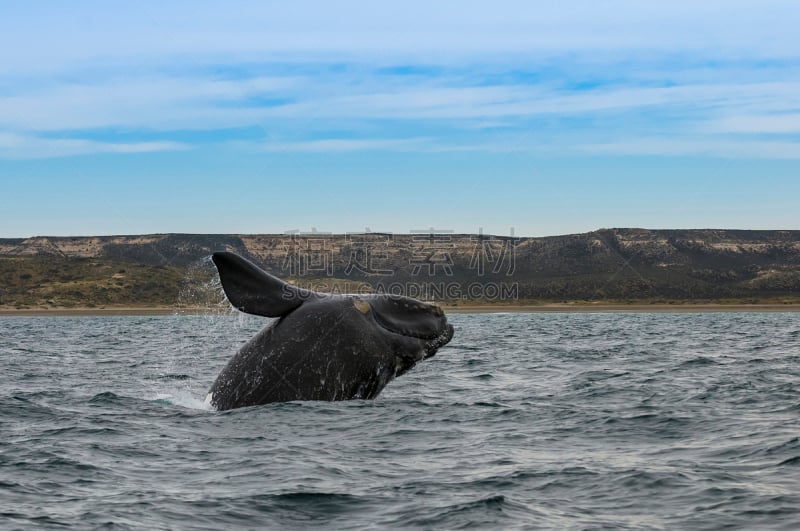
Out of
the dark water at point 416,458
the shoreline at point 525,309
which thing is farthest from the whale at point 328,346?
the shoreline at point 525,309

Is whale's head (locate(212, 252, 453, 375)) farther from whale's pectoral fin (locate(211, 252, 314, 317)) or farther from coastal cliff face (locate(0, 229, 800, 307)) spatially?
coastal cliff face (locate(0, 229, 800, 307))

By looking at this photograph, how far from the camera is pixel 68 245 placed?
169750 millimetres

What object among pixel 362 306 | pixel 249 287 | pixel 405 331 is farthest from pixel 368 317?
pixel 249 287

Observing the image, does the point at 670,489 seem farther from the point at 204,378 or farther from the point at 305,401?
the point at 204,378

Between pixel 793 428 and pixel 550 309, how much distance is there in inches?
3575

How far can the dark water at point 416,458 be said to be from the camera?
8.53 meters

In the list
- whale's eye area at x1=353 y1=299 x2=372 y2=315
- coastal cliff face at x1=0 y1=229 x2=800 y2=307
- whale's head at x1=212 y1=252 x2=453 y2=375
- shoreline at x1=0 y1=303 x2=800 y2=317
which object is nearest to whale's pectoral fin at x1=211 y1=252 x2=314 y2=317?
whale's head at x1=212 y1=252 x2=453 y2=375

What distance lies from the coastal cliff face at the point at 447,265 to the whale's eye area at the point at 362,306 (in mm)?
96891

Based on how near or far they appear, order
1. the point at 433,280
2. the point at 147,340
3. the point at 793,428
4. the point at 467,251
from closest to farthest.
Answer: the point at 793,428, the point at 147,340, the point at 433,280, the point at 467,251

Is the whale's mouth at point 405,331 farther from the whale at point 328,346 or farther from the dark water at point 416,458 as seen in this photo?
the dark water at point 416,458

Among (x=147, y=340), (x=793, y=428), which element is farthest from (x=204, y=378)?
(x=147, y=340)

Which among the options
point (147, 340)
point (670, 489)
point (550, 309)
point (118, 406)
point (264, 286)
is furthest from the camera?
point (550, 309)

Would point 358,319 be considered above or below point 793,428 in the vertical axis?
above

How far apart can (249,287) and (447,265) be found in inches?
5854
